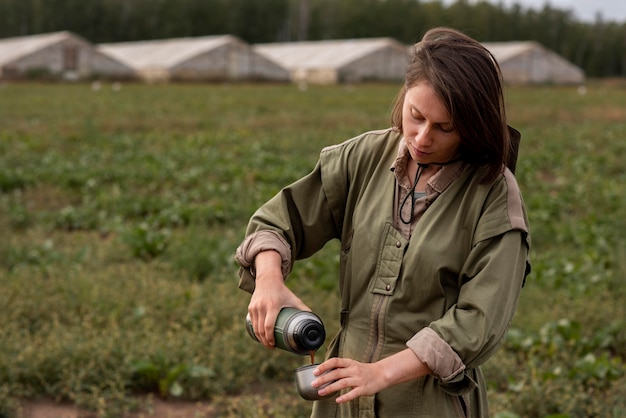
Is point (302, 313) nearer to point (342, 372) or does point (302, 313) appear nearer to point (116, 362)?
point (342, 372)

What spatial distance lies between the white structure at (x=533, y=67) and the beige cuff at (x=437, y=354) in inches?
2143

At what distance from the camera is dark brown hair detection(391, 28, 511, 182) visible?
1816 millimetres

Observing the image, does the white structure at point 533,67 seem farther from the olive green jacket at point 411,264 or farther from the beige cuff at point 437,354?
the beige cuff at point 437,354

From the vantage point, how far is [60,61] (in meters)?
44.9

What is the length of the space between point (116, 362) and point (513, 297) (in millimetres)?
2945

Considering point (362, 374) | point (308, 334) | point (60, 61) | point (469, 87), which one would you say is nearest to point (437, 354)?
point (362, 374)

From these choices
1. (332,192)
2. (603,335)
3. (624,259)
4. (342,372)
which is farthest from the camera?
(624,259)

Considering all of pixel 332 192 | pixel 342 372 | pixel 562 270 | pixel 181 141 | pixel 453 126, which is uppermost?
pixel 453 126

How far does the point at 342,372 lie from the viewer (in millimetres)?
1712

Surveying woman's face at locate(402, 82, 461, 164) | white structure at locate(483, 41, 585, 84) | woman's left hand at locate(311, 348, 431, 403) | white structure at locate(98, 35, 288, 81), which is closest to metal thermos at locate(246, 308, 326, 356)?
woman's left hand at locate(311, 348, 431, 403)

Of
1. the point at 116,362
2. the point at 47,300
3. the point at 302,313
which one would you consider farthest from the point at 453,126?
the point at 47,300

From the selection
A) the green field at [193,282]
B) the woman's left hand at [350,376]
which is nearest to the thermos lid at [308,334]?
the woman's left hand at [350,376]

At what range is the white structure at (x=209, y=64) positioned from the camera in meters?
47.2

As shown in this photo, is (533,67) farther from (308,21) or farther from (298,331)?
(298,331)
